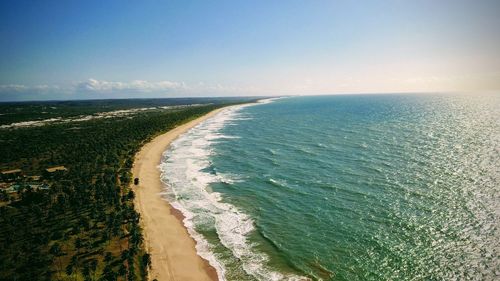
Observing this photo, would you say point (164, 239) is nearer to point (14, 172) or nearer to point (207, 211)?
point (207, 211)

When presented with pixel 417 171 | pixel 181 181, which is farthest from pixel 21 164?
pixel 417 171

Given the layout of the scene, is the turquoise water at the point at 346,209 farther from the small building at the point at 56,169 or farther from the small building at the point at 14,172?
the small building at the point at 14,172

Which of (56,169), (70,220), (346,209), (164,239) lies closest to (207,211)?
(164,239)

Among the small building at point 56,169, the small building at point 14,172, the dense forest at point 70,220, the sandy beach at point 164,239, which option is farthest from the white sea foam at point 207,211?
the small building at point 14,172

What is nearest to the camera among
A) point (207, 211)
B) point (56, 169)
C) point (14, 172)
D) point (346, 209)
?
point (346, 209)

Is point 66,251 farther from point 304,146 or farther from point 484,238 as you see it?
point 304,146

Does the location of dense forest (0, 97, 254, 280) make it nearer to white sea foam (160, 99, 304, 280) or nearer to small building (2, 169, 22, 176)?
small building (2, 169, 22, 176)
